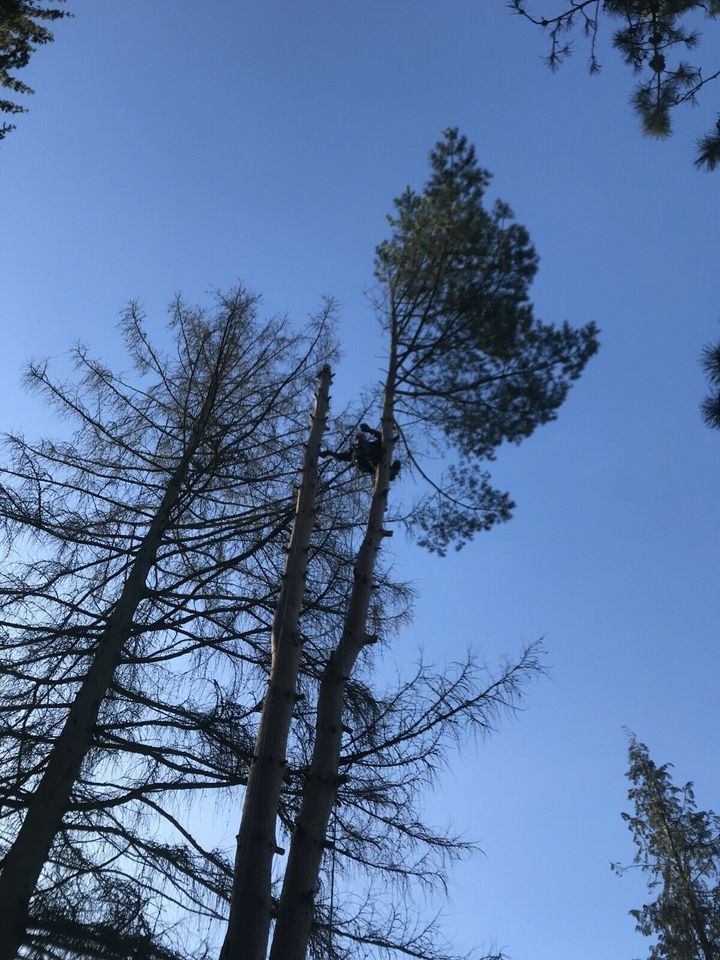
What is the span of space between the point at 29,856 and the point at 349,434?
4881mm

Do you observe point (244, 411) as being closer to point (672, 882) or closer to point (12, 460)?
point (12, 460)

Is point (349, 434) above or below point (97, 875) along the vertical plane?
above

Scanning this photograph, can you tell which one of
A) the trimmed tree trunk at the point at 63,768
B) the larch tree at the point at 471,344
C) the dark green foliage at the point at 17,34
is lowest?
the trimmed tree trunk at the point at 63,768

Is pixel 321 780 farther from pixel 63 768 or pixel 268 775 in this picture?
pixel 63 768

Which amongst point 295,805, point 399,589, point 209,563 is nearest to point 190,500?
point 209,563

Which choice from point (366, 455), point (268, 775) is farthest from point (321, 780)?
point (366, 455)

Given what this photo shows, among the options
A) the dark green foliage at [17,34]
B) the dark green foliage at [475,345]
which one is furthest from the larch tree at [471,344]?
the dark green foliage at [17,34]

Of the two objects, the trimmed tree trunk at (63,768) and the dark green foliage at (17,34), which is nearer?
the trimmed tree trunk at (63,768)

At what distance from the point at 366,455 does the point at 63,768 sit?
11.8 feet

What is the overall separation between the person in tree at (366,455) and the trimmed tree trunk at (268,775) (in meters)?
0.59

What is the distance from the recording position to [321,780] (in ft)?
17.2

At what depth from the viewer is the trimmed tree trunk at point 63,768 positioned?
14.2 ft

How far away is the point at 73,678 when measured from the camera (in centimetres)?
595

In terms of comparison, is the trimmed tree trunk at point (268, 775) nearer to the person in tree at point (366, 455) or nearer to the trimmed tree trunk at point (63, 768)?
the person in tree at point (366, 455)
